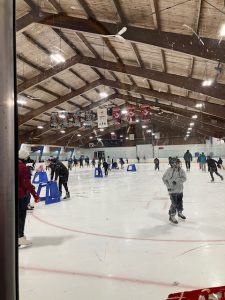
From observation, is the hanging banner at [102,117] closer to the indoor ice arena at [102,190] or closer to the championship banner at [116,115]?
the indoor ice arena at [102,190]

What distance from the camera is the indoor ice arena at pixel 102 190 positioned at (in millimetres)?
1093

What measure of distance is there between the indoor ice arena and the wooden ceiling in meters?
0.05

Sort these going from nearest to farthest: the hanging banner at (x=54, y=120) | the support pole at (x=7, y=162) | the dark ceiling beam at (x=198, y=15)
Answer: the support pole at (x=7, y=162)
the dark ceiling beam at (x=198, y=15)
the hanging banner at (x=54, y=120)

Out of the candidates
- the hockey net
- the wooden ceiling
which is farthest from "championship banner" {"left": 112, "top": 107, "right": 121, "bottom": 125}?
the hockey net

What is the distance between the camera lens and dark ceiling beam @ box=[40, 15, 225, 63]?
916 centimetres

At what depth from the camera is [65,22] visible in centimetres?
985

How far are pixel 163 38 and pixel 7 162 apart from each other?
9.44 metres

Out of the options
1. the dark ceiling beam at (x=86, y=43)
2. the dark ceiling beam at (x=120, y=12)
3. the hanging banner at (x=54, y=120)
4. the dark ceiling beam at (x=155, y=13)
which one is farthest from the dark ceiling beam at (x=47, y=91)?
the dark ceiling beam at (x=155, y=13)

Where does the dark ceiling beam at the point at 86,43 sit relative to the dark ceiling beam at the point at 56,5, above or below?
above

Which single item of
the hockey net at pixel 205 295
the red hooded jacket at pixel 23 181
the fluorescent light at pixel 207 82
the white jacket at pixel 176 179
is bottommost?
the hockey net at pixel 205 295

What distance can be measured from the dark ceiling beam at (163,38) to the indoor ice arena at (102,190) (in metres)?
0.03

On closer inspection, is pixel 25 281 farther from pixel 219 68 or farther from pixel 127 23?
pixel 219 68

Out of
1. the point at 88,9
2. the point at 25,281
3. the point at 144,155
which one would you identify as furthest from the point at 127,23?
the point at 144,155

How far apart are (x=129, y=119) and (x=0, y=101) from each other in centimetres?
1843
